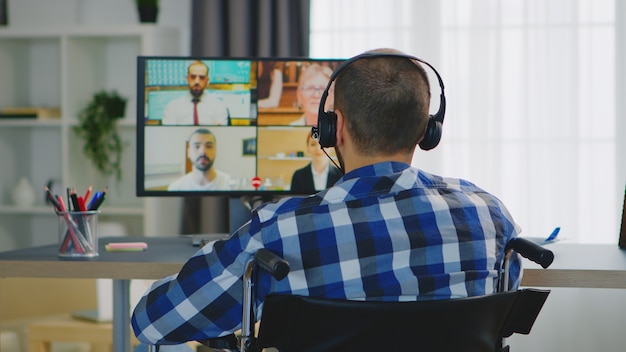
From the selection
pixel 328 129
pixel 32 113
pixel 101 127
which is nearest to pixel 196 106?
pixel 328 129

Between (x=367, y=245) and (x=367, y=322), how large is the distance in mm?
106

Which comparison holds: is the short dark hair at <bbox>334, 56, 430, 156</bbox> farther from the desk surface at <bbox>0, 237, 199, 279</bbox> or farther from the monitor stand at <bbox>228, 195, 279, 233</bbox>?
the monitor stand at <bbox>228, 195, 279, 233</bbox>

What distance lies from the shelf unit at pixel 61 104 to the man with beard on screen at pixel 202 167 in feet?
4.74

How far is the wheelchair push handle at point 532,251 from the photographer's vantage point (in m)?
1.21

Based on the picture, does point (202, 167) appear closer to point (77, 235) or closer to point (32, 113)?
point (77, 235)

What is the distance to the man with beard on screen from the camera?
2029mm

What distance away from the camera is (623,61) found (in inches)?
127

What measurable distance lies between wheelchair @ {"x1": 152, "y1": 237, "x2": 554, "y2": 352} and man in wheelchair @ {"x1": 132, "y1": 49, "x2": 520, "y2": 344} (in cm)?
4

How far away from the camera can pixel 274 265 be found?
1.02 metres

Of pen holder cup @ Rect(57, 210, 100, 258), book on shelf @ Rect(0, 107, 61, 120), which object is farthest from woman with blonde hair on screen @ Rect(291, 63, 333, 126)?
book on shelf @ Rect(0, 107, 61, 120)

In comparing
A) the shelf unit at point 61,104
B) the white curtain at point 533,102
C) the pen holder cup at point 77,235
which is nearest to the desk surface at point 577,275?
the pen holder cup at point 77,235

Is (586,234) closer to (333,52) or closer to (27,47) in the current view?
(333,52)

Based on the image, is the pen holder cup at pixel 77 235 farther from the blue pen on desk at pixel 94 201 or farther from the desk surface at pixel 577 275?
the desk surface at pixel 577 275

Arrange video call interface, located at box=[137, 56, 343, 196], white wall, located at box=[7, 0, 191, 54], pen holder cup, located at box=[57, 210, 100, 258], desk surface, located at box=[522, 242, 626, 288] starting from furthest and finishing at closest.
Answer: white wall, located at box=[7, 0, 191, 54] < video call interface, located at box=[137, 56, 343, 196] < pen holder cup, located at box=[57, 210, 100, 258] < desk surface, located at box=[522, 242, 626, 288]
